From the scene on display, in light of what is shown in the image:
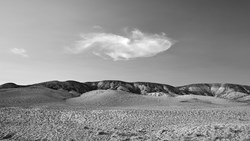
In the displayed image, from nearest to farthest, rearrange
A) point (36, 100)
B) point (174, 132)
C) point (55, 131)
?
point (174, 132) < point (55, 131) < point (36, 100)

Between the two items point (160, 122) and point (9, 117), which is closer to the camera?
point (160, 122)

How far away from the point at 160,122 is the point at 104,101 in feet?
71.2

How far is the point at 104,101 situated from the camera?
126ft

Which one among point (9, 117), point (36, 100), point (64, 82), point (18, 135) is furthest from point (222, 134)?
point (64, 82)

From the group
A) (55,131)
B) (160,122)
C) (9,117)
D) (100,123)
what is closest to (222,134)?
(160,122)

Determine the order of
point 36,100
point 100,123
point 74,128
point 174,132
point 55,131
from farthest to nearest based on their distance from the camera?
point 36,100 → point 100,123 → point 74,128 → point 55,131 → point 174,132

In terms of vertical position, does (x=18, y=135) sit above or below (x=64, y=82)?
below

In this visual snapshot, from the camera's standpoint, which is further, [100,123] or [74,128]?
[100,123]

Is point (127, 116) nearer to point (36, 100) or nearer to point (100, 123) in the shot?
point (100, 123)

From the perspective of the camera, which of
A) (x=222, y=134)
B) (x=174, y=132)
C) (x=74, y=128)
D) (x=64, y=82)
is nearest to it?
(x=222, y=134)

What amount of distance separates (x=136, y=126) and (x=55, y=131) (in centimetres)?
577

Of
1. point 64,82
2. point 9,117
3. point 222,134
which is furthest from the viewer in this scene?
point 64,82

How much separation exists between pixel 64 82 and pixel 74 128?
7032 inches

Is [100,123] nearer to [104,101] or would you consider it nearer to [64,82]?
[104,101]
